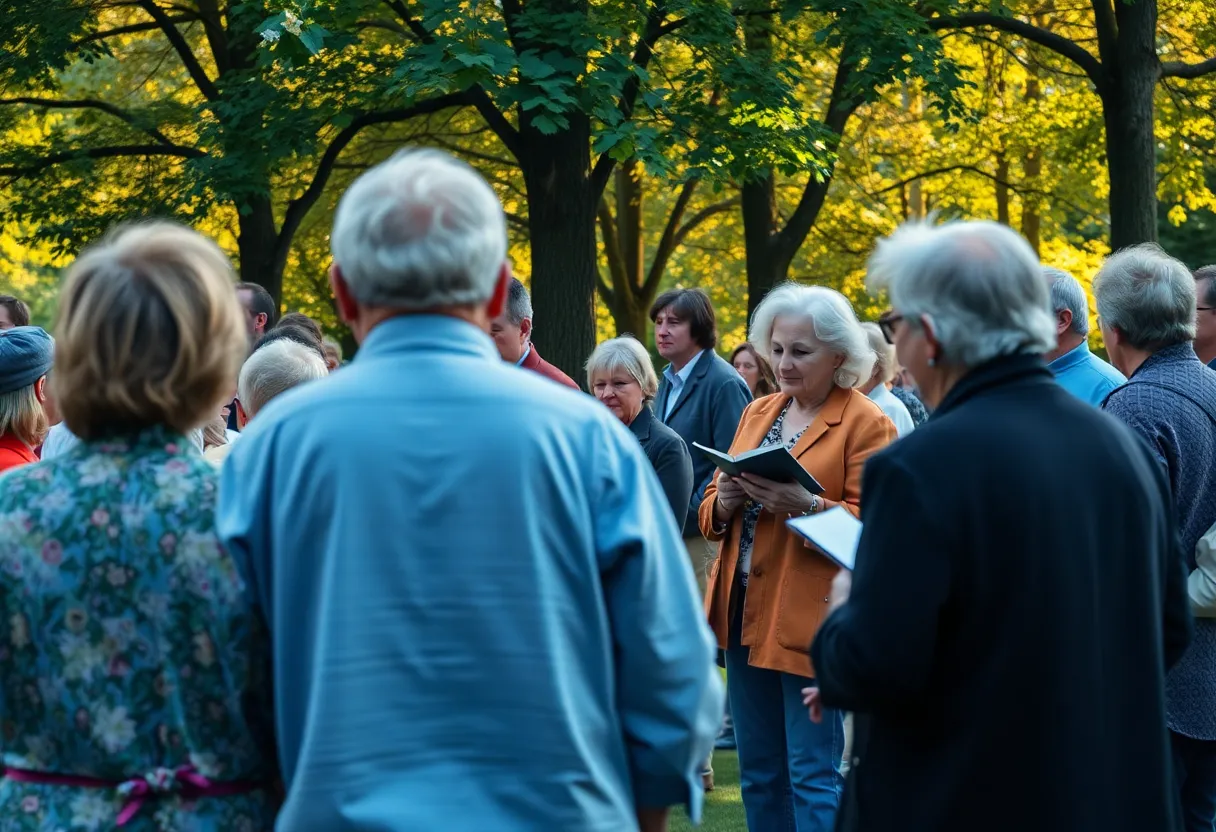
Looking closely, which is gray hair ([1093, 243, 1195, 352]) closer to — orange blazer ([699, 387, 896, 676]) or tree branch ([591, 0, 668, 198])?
orange blazer ([699, 387, 896, 676])

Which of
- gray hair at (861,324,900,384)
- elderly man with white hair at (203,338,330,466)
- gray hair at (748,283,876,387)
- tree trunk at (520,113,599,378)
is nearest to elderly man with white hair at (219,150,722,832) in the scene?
elderly man with white hair at (203,338,330,466)

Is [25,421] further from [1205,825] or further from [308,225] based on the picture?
[308,225]

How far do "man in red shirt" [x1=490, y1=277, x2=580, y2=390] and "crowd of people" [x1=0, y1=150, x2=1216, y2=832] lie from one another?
2.83 metres

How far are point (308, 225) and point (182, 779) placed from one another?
1951 centimetres

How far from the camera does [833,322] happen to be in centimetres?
514

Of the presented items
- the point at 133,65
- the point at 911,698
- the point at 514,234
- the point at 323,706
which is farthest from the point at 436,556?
the point at 514,234

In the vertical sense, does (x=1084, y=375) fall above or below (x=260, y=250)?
below

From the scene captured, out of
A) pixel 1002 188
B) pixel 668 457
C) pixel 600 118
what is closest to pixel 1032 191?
pixel 1002 188

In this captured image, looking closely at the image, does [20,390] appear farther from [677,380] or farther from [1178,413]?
[677,380]

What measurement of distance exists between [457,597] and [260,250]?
14.7 metres

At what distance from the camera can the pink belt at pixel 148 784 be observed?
2367mm

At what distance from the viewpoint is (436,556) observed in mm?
2291

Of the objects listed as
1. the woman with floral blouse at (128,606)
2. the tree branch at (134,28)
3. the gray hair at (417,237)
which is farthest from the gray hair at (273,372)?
the tree branch at (134,28)

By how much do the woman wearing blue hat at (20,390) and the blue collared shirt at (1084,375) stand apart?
352cm
